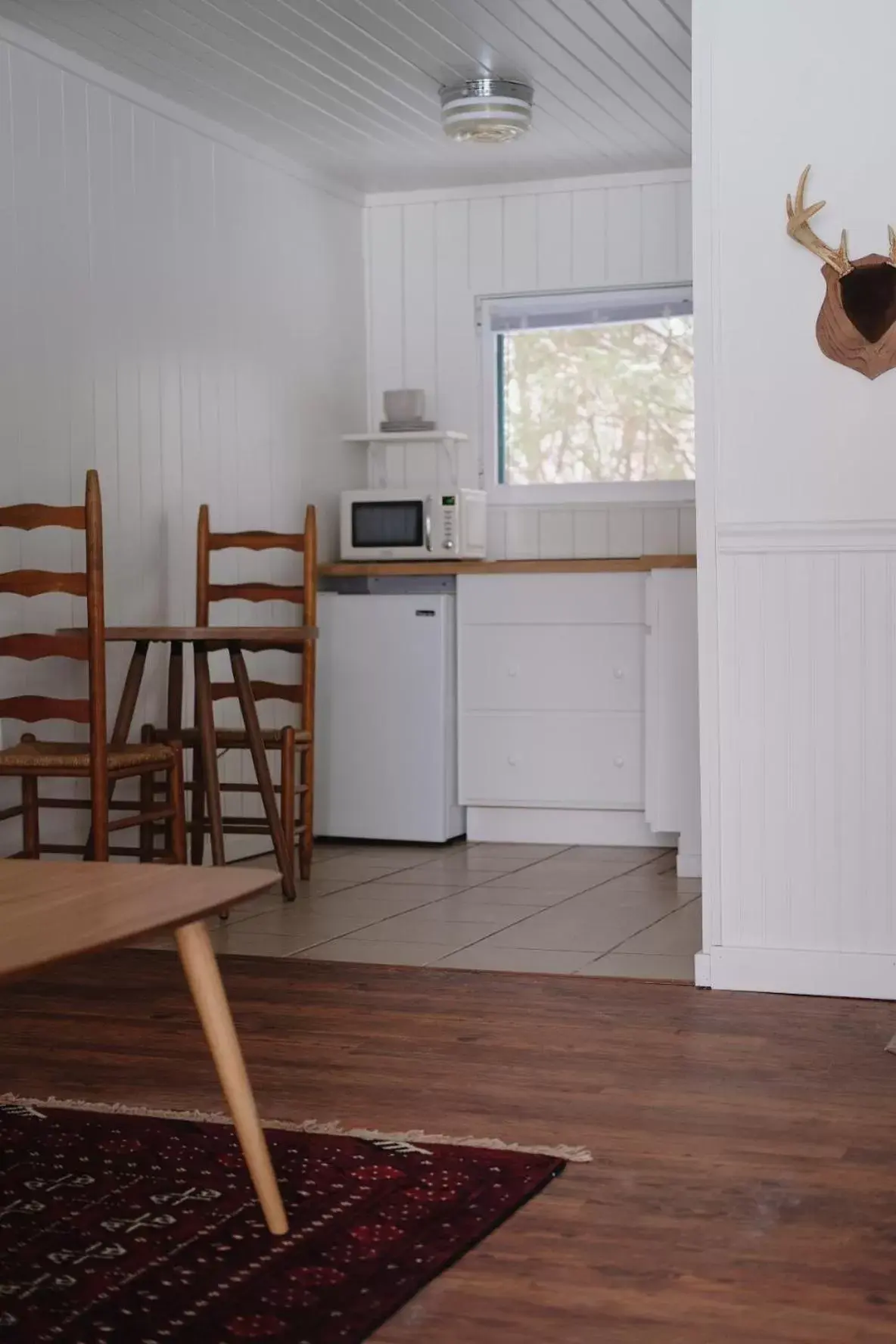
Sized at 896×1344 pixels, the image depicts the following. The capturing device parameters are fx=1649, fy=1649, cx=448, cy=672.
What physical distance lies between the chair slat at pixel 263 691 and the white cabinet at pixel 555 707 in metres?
0.71

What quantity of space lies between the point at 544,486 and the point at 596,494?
20 centimetres

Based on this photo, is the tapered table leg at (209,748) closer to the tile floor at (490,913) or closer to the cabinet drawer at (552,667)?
the tile floor at (490,913)

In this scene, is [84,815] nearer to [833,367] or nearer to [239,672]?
[239,672]

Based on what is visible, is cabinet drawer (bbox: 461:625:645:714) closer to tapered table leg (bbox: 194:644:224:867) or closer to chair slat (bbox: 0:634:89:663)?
tapered table leg (bbox: 194:644:224:867)

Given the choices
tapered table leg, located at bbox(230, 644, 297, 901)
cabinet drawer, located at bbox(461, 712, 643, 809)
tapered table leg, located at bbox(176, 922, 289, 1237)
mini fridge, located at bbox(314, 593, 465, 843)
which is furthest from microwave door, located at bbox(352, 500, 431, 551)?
tapered table leg, located at bbox(176, 922, 289, 1237)

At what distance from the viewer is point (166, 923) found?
1800 millimetres

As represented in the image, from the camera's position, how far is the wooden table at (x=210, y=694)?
408 cm

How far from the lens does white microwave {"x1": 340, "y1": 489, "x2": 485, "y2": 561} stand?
5570 millimetres

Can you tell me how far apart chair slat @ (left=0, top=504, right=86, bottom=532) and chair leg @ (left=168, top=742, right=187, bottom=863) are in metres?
0.64

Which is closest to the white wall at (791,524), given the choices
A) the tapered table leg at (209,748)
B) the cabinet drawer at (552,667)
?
the tapered table leg at (209,748)

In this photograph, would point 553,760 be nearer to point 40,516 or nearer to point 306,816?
point 306,816

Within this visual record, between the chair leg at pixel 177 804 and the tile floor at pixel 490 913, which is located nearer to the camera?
the tile floor at pixel 490 913

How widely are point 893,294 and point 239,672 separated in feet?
6.55

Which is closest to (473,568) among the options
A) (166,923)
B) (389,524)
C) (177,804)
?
(389,524)
